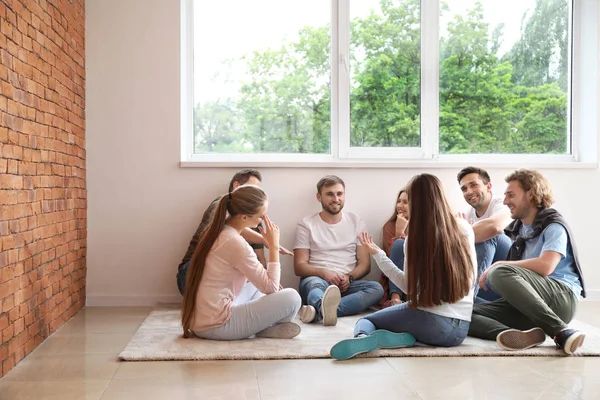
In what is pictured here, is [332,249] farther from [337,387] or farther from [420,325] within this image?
[337,387]

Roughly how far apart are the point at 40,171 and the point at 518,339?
8.17 ft

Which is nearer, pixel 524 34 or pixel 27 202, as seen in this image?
pixel 27 202

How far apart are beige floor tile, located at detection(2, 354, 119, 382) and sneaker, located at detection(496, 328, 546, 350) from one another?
1775 mm

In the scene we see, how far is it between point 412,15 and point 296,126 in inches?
47.7

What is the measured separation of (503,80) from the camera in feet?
17.5

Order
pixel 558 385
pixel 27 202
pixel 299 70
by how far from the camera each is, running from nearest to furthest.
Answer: pixel 558 385 → pixel 27 202 → pixel 299 70

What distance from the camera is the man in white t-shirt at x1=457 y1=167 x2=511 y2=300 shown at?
4.14 meters

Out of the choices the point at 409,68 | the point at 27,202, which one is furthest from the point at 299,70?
the point at 27,202

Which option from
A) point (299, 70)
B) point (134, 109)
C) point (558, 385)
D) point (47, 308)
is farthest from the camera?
point (299, 70)

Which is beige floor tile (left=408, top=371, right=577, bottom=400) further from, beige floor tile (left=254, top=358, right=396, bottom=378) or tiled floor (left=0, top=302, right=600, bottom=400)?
beige floor tile (left=254, top=358, right=396, bottom=378)

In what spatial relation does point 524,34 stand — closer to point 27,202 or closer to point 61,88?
point 61,88

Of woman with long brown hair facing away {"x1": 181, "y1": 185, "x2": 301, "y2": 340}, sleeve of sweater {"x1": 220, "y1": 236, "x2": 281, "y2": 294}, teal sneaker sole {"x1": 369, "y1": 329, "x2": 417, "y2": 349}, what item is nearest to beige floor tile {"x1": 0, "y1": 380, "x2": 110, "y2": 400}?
woman with long brown hair facing away {"x1": 181, "y1": 185, "x2": 301, "y2": 340}

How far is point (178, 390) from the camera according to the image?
105 inches

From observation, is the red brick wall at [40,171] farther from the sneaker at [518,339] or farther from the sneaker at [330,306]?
the sneaker at [518,339]
